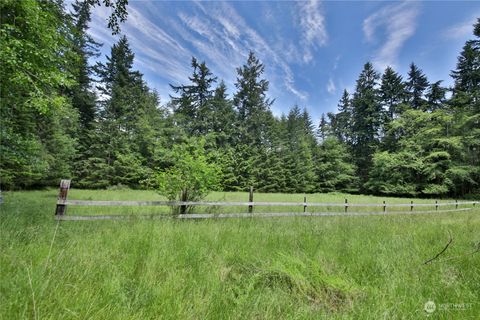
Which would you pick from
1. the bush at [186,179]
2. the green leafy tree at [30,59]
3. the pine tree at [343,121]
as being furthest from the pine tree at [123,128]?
the pine tree at [343,121]

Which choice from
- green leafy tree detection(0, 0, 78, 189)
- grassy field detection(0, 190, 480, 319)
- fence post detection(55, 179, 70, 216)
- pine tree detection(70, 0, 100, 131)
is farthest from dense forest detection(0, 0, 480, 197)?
grassy field detection(0, 190, 480, 319)

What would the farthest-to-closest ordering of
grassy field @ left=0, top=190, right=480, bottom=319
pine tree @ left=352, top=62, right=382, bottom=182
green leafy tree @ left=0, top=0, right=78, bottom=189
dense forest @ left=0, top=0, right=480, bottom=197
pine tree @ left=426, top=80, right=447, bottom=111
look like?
pine tree @ left=352, top=62, right=382, bottom=182 → pine tree @ left=426, top=80, right=447, bottom=111 → dense forest @ left=0, top=0, right=480, bottom=197 → green leafy tree @ left=0, top=0, right=78, bottom=189 → grassy field @ left=0, top=190, right=480, bottom=319

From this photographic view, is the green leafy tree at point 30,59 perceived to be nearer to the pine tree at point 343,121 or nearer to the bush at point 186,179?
the bush at point 186,179

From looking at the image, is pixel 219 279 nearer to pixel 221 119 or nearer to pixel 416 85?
pixel 221 119

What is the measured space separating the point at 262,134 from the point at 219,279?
126 feet

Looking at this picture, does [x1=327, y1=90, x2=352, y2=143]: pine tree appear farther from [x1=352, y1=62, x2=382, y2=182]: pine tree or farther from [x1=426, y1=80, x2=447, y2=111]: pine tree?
[x1=426, y1=80, x2=447, y2=111]: pine tree

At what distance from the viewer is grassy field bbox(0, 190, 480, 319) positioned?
2184 mm

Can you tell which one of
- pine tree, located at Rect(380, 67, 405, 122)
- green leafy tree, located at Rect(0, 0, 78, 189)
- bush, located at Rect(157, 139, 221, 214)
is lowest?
bush, located at Rect(157, 139, 221, 214)

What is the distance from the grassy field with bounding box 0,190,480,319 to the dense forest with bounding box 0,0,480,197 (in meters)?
19.8

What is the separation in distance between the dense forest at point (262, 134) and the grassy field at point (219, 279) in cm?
1976

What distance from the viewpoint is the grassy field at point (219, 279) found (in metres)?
2.18

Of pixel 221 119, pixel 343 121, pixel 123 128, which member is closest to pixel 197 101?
pixel 221 119

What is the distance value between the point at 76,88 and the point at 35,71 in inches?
1044

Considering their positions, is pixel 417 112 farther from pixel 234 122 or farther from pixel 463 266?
pixel 463 266
